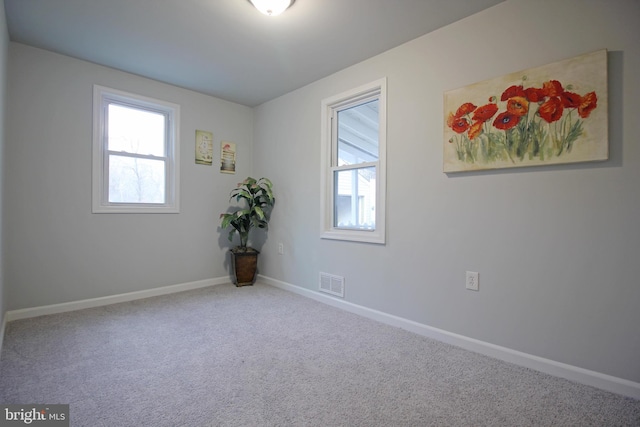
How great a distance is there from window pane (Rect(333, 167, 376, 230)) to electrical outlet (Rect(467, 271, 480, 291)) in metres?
0.95

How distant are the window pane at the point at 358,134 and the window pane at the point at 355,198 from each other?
0.13 m

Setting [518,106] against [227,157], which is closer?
[518,106]

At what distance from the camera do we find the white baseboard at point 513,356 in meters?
1.64

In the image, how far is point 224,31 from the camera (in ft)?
7.97

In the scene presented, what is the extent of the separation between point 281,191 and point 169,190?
1.32 m

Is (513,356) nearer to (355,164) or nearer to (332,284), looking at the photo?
A: (332,284)

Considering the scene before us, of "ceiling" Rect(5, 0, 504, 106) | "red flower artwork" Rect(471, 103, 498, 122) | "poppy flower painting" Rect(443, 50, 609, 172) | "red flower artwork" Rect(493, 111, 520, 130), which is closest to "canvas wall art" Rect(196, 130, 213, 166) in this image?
"ceiling" Rect(5, 0, 504, 106)

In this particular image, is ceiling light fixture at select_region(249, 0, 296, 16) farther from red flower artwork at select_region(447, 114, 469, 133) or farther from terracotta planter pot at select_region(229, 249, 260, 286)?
terracotta planter pot at select_region(229, 249, 260, 286)

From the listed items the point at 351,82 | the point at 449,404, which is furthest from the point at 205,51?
the point at 449,404

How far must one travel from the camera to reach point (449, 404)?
154 cm

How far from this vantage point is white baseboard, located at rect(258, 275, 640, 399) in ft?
5.38

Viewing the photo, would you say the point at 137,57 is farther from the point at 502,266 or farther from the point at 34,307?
the point at 502,266

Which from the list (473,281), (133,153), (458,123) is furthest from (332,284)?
(133,153)

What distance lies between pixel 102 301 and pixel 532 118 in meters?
4.00
